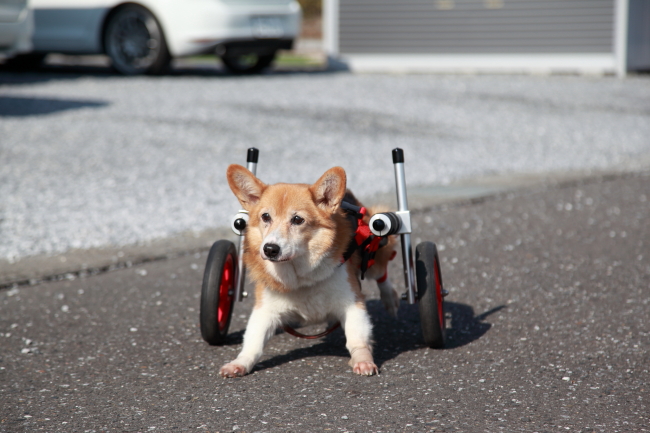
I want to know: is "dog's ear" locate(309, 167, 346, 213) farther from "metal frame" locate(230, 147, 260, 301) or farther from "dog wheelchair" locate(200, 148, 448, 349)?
"metal frame" locate(230, 147, 260, 301)

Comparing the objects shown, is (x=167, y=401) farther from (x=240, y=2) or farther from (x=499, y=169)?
(x=240, y=2)

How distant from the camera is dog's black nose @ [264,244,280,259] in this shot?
3.01m

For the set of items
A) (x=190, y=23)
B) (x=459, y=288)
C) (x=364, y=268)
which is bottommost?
(x=459, y=288)

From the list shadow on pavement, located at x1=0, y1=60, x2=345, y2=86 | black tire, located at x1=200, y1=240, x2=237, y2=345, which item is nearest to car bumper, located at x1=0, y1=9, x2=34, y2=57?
shadow on pavement, located at x1=0, y1=60, x2=345, y2=86

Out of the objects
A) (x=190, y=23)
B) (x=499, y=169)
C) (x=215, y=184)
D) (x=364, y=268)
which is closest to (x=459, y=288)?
(x=364, y=268)

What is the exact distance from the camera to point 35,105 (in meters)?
10.0

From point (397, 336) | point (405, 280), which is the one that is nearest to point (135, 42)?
point (397, 336)

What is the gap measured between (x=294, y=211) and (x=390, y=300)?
993 mm

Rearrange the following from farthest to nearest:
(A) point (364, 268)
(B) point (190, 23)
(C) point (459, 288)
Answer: (B) point (190, 23) < (C) point (459, 288) < (A) point (364, 268)

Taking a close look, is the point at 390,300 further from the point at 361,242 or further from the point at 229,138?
the point at 229,138

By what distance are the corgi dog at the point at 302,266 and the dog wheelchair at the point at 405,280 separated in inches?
5.8

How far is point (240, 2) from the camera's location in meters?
12.0

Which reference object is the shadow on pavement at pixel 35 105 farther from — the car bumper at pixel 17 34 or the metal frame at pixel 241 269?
the metal frame at pixel 241 269

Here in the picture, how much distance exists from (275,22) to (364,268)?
985cm
